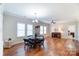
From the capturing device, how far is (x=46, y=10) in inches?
88.6

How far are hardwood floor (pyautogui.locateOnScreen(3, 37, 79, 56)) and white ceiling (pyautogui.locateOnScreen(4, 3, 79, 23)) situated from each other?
515 mm

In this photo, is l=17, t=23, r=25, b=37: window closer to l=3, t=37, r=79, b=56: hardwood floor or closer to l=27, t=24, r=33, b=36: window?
l=27, t=24, r=33, b=36: window

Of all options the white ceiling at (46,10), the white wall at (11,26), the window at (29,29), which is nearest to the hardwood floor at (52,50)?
the white wall at (11,26)

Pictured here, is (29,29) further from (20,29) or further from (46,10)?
(46,10)

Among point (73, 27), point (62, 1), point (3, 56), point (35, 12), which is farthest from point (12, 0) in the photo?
point (73, 27)

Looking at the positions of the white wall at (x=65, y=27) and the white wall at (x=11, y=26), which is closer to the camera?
the white wall at (x=11, y=26)

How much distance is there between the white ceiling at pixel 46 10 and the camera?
2.20m

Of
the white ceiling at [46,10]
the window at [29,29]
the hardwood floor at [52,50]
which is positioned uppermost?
the white ceiling at [46,10]

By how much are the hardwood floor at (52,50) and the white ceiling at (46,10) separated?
51 centimetres

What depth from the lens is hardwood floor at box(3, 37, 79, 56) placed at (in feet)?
7.23

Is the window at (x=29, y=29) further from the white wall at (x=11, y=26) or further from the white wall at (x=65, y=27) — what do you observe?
the white wall at (x=65, y=27)

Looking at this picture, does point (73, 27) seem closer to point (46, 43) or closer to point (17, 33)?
point (46, 43)

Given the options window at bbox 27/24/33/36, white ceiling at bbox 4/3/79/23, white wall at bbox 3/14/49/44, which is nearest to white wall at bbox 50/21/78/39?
white ceiling at bbox 4/3/79/23

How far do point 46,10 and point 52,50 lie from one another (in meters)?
0.81
